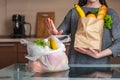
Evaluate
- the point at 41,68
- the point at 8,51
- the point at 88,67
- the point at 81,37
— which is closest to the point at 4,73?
the point at 41,68

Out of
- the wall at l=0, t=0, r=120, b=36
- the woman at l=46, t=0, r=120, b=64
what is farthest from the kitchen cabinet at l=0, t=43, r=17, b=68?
the woman at l=46, t=0, r=120, b=64

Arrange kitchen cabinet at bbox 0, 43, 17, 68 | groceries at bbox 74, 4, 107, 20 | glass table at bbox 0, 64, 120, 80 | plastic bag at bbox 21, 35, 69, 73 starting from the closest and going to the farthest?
glass table at bbox 0, 64, 120, 80, plastic bag at bbox 21, 35, 69, 73, groceries at bbox 74, 4, 107, 20, kitchen cabinet at bbox 0, 43, 17, 68

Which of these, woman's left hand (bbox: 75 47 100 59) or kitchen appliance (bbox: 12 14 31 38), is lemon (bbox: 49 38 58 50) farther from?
kitchen appliance (bbox: 12 14 31 38)

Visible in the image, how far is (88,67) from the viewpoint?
1.49 m

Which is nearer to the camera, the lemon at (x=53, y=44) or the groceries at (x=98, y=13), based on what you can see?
the lemon at (x=53, y=44)

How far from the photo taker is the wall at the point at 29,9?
12.3 feet

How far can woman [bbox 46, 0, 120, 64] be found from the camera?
65.0 inches

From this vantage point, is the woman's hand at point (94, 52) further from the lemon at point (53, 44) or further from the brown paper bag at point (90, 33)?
the lemon at point (53, 44)

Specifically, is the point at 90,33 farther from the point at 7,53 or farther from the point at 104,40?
the point at 7,53

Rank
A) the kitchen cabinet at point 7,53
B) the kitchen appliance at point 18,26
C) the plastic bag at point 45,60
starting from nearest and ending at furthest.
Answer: the plastic bag at point 45,60, the kitchen cabinet at point 7,53, the kitchen appliance at point 18,26

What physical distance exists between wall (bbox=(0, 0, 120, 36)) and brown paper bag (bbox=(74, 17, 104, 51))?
2111 mm

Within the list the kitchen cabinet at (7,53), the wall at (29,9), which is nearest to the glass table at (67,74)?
the kitchen cabinet at (7,53)

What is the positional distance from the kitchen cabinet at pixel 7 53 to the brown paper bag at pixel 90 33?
5.85 ft

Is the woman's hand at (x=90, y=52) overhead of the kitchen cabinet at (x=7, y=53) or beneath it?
overhead
